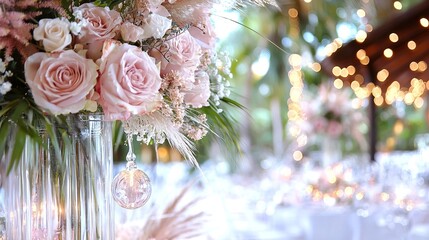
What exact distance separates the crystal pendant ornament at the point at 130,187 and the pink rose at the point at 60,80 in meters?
0.24

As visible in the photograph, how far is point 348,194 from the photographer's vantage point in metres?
5.16

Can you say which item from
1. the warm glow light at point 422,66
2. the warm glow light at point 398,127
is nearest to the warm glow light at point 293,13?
the warm glow light at point 398,127

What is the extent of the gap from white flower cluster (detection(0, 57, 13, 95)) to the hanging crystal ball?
0.29m

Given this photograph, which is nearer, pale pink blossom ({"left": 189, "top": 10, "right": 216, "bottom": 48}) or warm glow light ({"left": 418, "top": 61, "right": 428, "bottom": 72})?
pale pink blossom ({"left": 189, "top": 10, "right": 216, "bottom": 48})

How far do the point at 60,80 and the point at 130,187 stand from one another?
0.99 feet

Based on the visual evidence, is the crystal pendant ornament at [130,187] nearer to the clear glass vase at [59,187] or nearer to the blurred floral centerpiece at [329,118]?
the clear glass vase at [59,187]

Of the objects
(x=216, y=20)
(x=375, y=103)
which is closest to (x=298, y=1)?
(x=375, y=103)

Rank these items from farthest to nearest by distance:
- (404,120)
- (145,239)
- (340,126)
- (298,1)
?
(404,120) < (298,1) < (340,126) < (145,239)

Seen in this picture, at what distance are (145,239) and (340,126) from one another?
16.3ft

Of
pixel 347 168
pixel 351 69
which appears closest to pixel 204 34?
pixel 347 168

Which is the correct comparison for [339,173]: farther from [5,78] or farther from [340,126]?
[5,78]

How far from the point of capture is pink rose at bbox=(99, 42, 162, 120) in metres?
1.27

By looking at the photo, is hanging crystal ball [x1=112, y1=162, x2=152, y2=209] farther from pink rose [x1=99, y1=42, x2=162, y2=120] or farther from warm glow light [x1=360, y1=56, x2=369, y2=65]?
warm glow light [x1=360, y1=56, x2=369, y2=65]

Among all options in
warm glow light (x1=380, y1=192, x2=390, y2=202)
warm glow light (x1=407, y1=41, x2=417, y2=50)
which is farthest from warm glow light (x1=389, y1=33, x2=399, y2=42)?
warm glow light (x1=380, y1=192, x2=390, y2=202)
